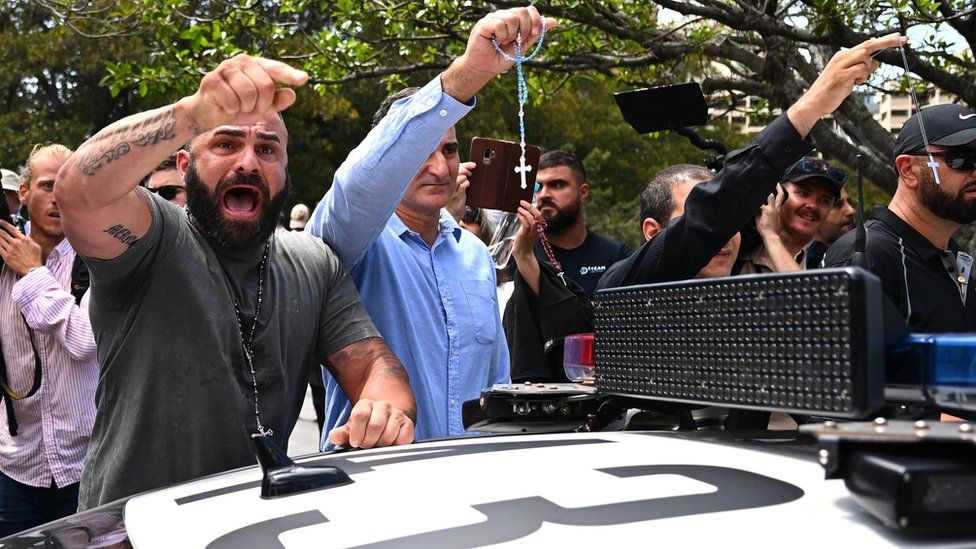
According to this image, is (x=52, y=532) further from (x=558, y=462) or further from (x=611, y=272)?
(x=611, y=272)

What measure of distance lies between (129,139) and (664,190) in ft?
7.92

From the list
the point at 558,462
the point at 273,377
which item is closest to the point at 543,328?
the point at 273,377

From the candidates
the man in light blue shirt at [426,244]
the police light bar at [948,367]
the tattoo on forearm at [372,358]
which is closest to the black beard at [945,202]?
the man in light blue shirt at [426,244]

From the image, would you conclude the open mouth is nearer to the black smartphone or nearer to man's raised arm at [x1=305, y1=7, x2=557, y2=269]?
man's raised arm at [x1=305, y1=7, x2=557, y2=269]

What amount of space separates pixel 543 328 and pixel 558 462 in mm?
2905

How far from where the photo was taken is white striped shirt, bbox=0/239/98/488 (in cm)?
429

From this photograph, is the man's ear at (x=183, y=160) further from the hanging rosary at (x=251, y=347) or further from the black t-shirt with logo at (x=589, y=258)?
the black t-shirt with logo at (x=589, y=258)

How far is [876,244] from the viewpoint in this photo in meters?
3.94

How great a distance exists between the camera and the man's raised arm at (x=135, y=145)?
91.5 inches

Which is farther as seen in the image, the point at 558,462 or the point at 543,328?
the point at 543,328

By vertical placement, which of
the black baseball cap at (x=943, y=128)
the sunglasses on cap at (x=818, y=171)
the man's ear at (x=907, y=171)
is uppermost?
the black baseball cap at (x=943, y=128)

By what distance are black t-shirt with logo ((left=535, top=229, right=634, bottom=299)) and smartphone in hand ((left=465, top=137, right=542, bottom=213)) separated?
1250mm

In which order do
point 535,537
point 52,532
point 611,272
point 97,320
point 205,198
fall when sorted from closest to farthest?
point 535,537, point 52,532, point 97,320, point 205,198, point 611,272

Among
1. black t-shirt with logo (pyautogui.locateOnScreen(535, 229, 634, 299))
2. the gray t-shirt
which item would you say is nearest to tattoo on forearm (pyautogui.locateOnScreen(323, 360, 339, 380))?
the gray t-shirt
